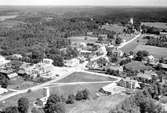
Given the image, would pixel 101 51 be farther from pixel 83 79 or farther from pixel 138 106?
pixel 138 106

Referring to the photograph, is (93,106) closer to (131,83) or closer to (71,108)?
(71,108)

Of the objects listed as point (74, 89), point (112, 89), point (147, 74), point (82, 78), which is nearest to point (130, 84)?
point (112, 89)

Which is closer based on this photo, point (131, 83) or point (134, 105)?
point (134, 105)

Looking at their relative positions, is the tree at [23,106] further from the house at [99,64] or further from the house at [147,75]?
the house at [99,64]

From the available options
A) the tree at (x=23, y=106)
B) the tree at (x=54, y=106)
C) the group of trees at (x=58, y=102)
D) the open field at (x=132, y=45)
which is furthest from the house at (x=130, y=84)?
the open field at (x=132, y=45)

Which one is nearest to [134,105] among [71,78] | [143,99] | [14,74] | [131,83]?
[143,99]

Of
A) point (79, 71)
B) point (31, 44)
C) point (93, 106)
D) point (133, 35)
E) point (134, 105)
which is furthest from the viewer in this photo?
point (133, 35)
